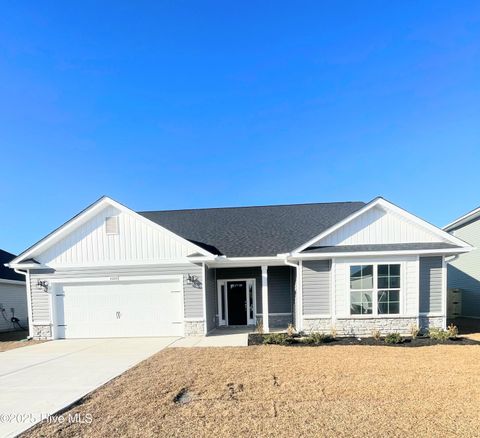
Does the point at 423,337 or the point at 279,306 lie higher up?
the point at 279,306

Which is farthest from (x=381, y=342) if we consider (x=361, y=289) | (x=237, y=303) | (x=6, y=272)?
(x=6, y=272)

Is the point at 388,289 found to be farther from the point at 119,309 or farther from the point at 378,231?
the point at 119,309

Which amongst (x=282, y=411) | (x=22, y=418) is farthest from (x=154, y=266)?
(x=282, y=411)

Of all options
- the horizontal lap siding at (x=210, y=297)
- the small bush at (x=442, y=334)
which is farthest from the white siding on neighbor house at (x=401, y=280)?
the horizontal lap siding at (x=210, y=297)

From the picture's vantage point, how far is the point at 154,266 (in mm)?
11820

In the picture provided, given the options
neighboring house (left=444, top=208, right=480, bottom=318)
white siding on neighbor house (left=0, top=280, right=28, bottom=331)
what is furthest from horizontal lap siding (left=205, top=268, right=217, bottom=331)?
neighboring house (left=444, top=208, right=480, bottom=318)

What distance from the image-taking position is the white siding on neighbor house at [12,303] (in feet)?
53.1

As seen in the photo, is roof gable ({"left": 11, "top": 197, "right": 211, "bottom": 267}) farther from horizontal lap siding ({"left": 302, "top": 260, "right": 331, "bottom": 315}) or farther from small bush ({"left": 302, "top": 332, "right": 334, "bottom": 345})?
small bush ({"left": 302, "top": 332, "right": 334, "bottom": 345})

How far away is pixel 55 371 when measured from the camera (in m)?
7.27

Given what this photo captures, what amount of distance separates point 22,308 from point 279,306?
15.0m

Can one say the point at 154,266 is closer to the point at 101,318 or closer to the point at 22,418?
the point at 101,318

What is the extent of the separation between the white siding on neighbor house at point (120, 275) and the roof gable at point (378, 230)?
4.14m

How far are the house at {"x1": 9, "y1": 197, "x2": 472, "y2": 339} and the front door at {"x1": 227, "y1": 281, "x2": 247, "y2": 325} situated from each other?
0.15 feet

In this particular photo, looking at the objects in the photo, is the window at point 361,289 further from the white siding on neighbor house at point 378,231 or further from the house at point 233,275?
the white siding on neighbor house at point 378,231
